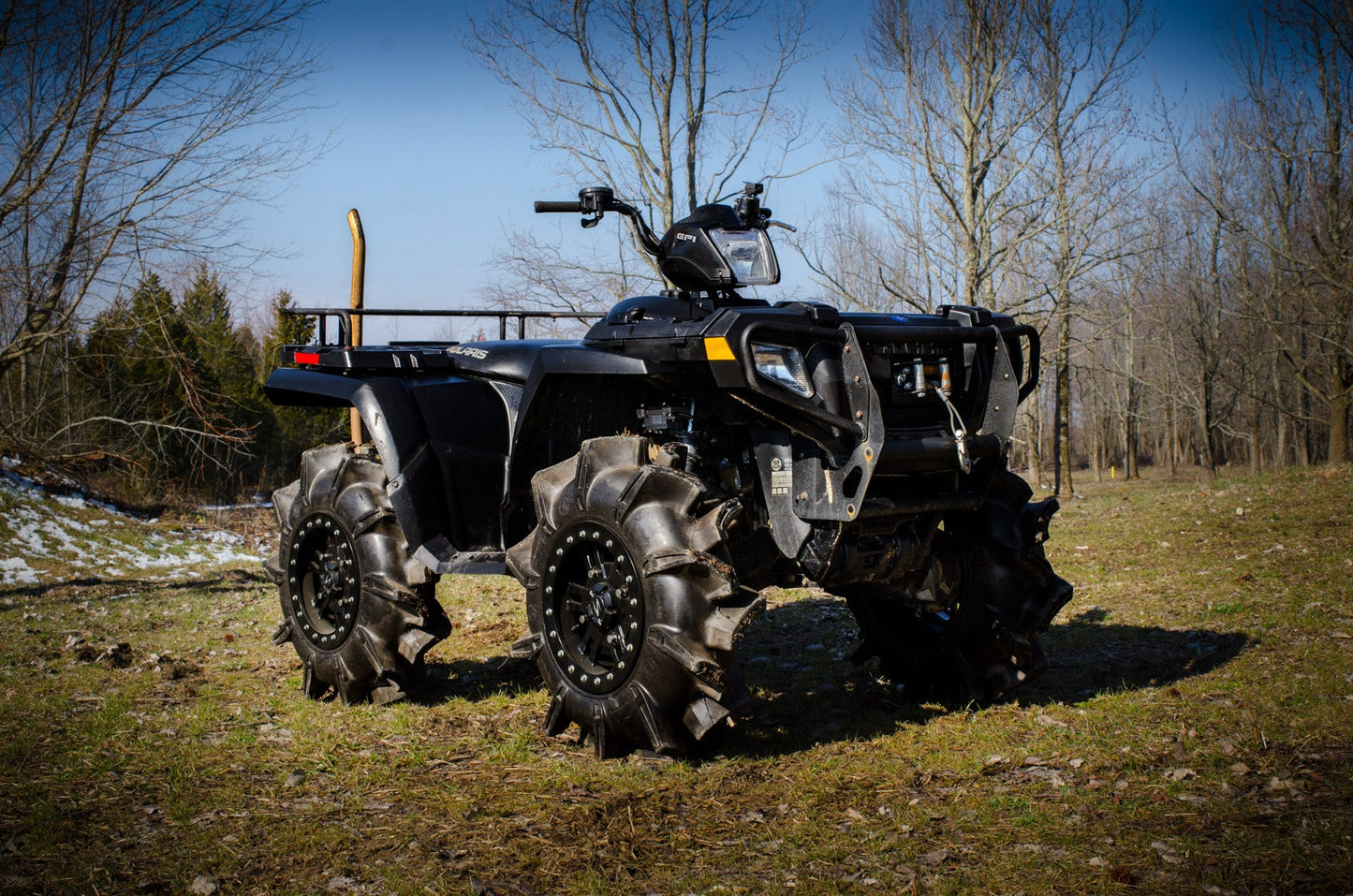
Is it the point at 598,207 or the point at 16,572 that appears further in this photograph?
the point at 16,572

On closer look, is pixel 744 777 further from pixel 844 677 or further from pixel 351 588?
pixel 351 588

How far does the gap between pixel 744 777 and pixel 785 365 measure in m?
1.86

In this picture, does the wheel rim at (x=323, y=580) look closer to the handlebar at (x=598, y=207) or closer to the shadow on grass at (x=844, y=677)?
the shadow on grass at (x=844, y=677)

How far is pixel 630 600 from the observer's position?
5059 millimetres

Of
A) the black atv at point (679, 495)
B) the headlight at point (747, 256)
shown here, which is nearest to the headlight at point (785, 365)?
the black atv at point (679, 495)

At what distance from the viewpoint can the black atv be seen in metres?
4.83

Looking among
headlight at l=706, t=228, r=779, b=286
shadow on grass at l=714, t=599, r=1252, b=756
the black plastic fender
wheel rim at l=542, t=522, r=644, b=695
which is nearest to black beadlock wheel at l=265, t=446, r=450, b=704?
the black plastic fender

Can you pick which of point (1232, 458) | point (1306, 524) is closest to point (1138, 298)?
point (1232, 458)

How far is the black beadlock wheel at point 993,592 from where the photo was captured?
5.86 m

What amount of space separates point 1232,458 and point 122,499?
61901 mm

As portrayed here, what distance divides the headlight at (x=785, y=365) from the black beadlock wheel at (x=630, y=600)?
613mm

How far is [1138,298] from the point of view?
137ft

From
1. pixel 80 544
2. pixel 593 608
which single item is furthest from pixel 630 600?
pixel 80 544

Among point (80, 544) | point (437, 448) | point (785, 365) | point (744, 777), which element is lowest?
point (744, 777)
